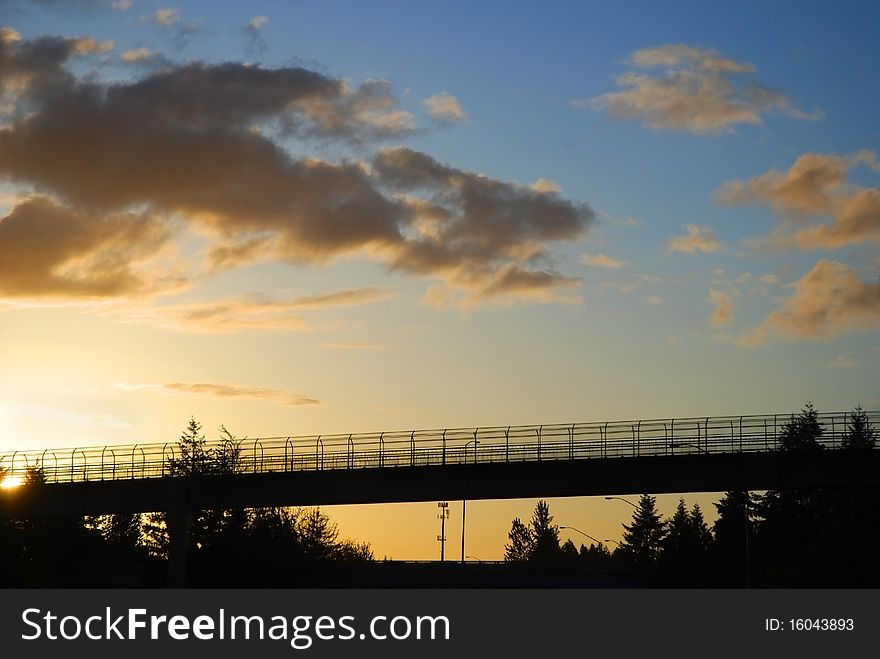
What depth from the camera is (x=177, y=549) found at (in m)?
94.6

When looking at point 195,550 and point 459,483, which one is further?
point 195,550

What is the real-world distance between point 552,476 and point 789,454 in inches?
589

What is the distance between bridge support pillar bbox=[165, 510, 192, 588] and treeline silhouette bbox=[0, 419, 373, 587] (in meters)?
1.86

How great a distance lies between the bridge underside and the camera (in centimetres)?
8469

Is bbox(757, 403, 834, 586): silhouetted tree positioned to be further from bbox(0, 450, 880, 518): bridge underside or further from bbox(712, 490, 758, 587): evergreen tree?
bbox(0, 450, 880, 518): bridge underside

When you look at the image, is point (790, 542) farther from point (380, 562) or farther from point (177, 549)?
point (177, 549)

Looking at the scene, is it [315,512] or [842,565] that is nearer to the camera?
[842,565]

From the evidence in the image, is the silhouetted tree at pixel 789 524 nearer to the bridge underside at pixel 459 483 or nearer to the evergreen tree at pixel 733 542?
the evergreen tree at pixel 733 542

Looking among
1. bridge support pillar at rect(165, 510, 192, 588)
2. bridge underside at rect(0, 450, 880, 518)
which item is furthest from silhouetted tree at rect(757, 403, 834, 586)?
bridge support pillar at rect(165, 510, 192, 588)

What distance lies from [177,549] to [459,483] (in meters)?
20.2

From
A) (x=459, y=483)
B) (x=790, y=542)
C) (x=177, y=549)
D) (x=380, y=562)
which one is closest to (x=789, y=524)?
(x=790, y=542)

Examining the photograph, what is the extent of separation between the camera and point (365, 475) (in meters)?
92.4
